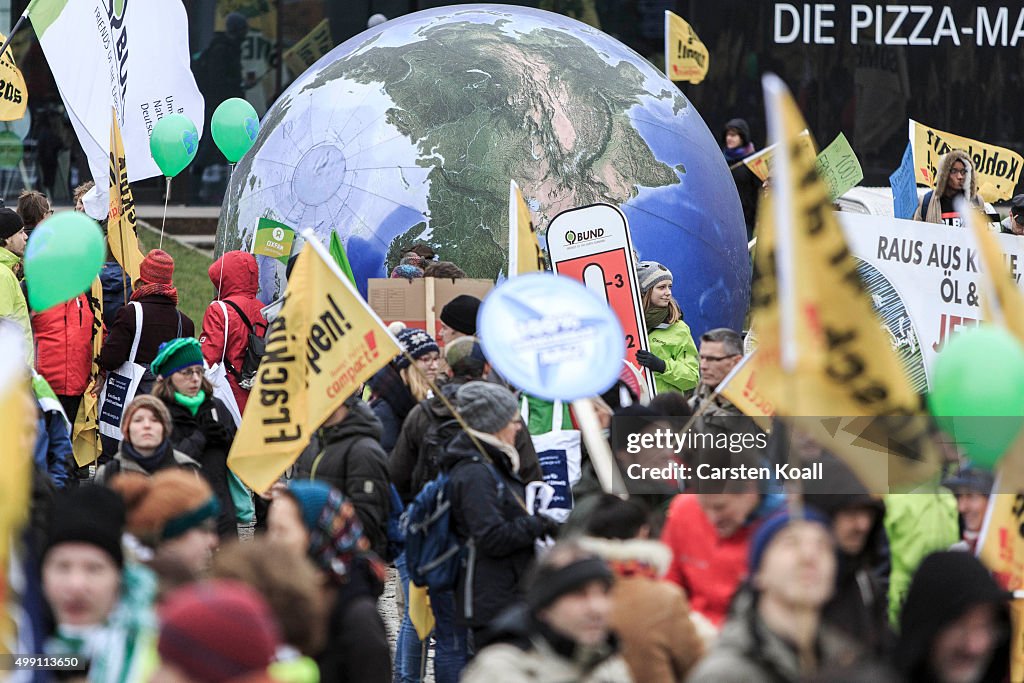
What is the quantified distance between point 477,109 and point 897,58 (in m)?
11.0

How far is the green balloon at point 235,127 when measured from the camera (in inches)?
504

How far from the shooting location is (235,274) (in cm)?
977

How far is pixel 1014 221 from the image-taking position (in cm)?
1123

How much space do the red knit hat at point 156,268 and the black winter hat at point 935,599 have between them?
18.4 feet

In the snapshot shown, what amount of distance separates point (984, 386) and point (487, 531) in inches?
86.6

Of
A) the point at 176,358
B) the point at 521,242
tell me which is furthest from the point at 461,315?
the point at 176,358

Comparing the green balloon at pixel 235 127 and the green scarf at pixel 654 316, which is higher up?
the green balloon at pixel 235 127

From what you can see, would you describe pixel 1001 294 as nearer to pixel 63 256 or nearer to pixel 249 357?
pixel 63 256

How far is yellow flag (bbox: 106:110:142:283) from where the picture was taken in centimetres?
1005

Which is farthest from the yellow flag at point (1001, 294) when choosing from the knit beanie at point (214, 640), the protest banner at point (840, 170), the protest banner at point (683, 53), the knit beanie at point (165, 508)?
the protest banner at point (683, 53)

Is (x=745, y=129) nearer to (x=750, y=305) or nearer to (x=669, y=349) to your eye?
(x=750, y=305)

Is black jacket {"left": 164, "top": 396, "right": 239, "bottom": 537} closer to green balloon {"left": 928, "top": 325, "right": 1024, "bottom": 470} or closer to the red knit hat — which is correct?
the red knit hat

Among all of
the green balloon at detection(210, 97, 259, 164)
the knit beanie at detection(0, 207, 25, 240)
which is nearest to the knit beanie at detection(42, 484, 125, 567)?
the knit beanie at detection(0, 207, 25, 240)

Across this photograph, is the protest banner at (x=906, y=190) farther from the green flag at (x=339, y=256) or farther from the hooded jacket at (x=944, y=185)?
the green flag at (x=339, y=256)
